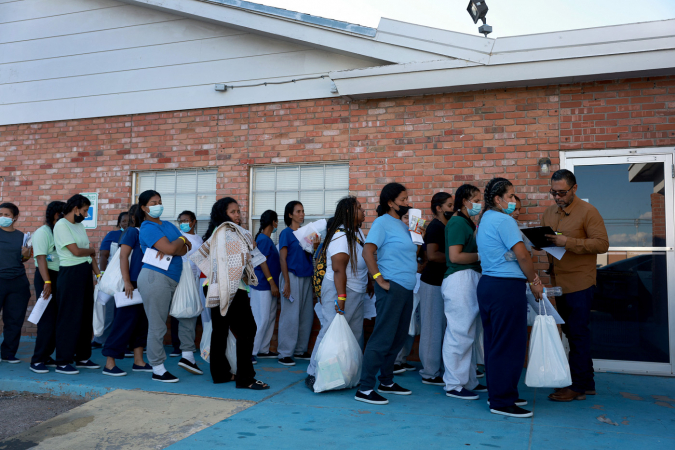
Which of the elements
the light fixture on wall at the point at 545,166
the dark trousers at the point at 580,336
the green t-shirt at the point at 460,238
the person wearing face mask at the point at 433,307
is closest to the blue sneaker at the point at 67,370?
the person wearing face mask at the point at 433,307

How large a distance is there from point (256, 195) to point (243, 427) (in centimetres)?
374

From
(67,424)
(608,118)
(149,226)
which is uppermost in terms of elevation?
(608,118)

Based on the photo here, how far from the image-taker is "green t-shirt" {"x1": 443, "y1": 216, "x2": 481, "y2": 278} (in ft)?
14.0

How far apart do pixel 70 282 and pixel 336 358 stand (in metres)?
2.98

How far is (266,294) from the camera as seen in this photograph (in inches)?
230

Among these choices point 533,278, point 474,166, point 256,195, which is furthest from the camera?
point 256,195

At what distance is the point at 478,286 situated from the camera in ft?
13.4

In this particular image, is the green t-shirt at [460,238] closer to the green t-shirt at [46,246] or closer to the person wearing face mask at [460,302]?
the person wearing face mask at [460,302]

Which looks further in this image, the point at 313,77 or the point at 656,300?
the point at 313,77

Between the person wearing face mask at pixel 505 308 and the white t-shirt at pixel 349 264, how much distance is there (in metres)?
1.16

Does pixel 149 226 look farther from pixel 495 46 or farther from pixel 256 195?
pixel 495 46

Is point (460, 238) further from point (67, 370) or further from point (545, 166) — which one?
point (67, 370)

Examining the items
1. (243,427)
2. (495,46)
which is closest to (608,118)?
(495,46)

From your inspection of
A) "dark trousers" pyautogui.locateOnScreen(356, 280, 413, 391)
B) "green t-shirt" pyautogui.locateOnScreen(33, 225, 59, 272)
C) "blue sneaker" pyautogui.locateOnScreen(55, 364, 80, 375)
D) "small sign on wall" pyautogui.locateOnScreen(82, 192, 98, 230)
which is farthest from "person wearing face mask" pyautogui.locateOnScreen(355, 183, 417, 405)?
"small sign on wall" pyautogui.locateOnScreen(82, 192, 98, 230)
